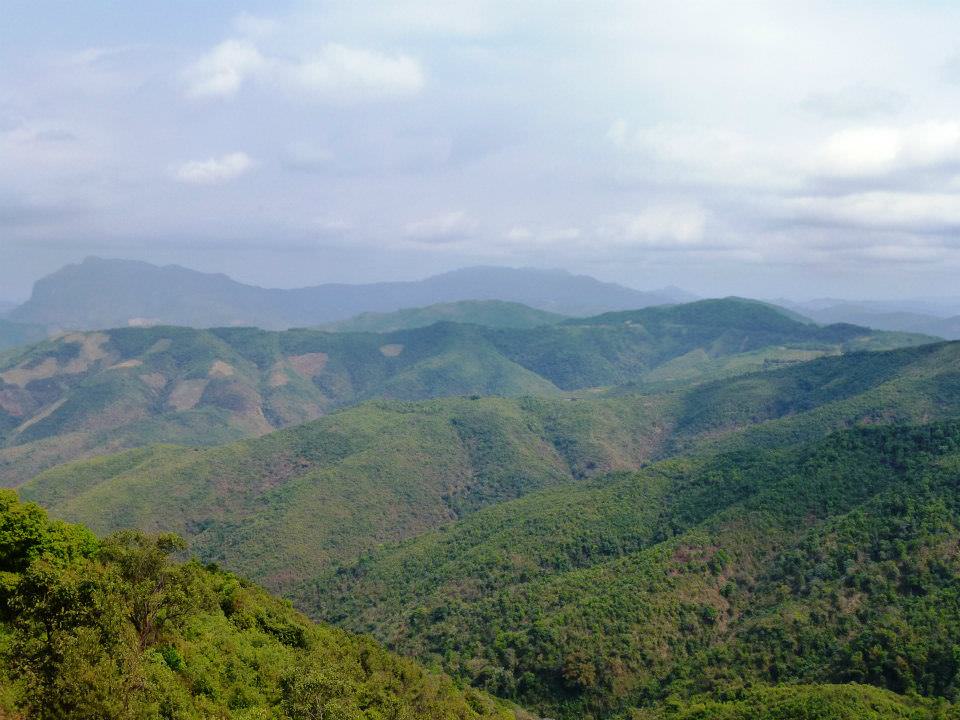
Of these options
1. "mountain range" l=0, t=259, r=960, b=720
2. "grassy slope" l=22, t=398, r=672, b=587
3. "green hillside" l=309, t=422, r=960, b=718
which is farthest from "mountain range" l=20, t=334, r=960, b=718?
"grassy slope" l=22, t=398, r=672, b=587

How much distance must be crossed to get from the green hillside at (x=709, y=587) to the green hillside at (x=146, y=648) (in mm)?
31765

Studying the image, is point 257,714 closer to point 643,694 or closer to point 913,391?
point 643,694

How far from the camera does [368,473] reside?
6678 inches

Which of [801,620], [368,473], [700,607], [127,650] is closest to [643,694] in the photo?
[700,607]

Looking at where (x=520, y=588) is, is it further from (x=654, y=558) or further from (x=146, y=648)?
(x=146, y=648)

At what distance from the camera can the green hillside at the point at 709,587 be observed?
73.9 meters

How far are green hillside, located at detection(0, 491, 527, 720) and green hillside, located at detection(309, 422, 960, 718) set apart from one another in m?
31.8

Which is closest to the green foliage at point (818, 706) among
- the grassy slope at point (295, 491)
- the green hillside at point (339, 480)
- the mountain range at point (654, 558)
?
the mountain range at point (654, 558)

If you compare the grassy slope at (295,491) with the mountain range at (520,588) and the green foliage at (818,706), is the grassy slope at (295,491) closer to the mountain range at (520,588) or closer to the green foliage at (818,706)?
the mountain range at (520,588)

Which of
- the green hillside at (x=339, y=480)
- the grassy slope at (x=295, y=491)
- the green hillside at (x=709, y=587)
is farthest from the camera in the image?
the green hillside at (x=339, y=480)

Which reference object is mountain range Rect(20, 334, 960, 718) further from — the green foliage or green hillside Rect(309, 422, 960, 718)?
the green foliage

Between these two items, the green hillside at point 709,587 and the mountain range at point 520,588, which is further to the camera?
the green hillside at point 709,587

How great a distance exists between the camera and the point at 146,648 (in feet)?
117

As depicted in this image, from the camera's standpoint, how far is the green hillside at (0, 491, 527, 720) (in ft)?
91.6
